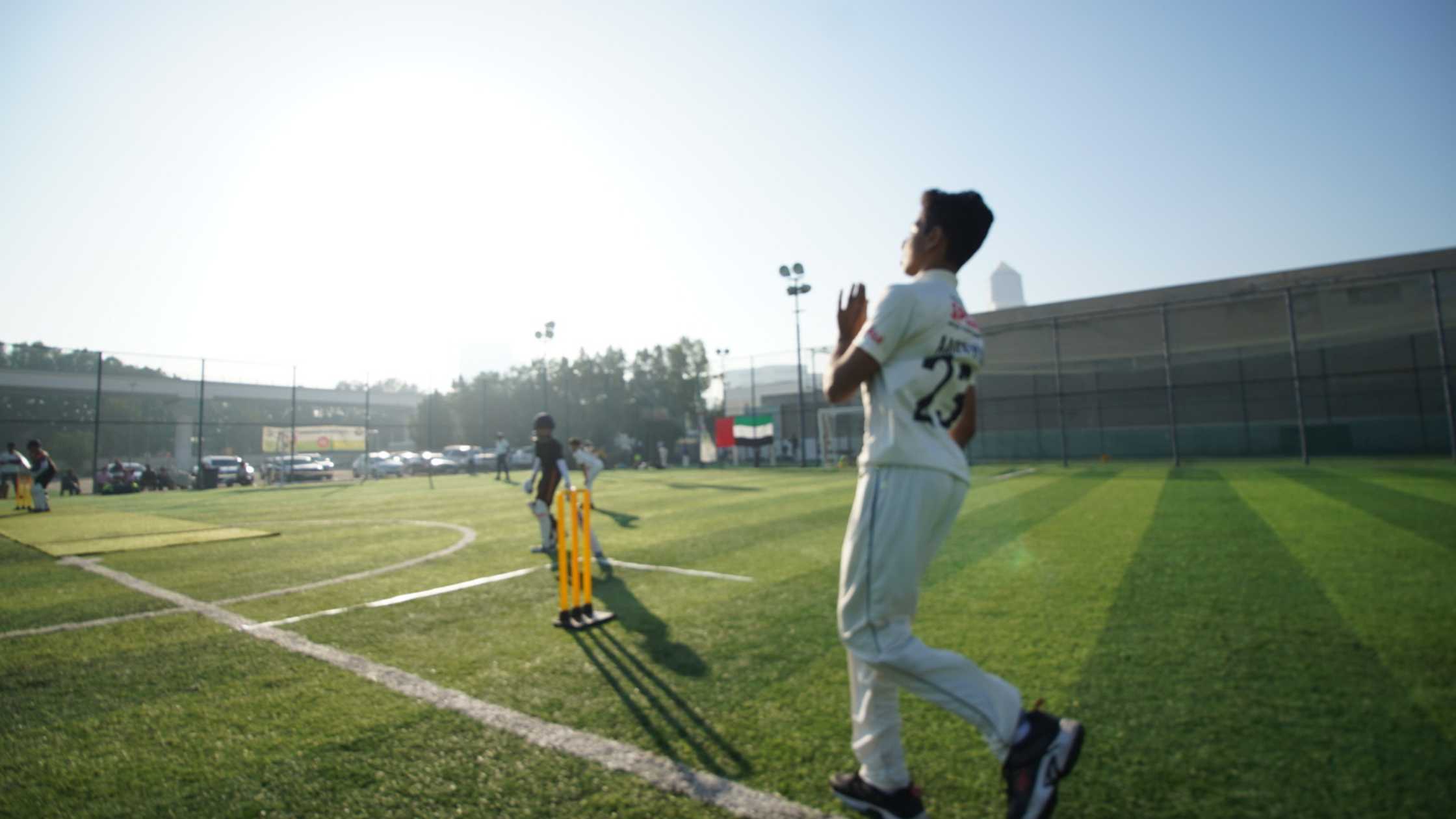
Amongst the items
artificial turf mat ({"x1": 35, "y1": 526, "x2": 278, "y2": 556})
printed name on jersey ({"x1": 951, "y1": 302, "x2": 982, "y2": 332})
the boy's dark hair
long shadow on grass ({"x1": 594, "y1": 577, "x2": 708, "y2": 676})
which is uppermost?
the boy's dark hair

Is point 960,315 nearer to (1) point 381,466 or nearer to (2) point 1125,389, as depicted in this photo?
(2) point 1125,389

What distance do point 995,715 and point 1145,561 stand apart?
5.85 meters

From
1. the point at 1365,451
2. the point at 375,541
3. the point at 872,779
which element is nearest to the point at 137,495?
the point at 375,541

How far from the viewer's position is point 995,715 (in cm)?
212

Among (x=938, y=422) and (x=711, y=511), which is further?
(x=711, y=511)

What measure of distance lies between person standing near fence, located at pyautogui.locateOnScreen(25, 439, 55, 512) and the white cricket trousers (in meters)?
22.3

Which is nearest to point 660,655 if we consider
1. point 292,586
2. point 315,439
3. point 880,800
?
point 880,800

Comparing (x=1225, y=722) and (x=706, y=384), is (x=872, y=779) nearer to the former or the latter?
(x=1225, y=722)

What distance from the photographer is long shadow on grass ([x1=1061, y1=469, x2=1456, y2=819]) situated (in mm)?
2461

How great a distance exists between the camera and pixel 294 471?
3462 cm

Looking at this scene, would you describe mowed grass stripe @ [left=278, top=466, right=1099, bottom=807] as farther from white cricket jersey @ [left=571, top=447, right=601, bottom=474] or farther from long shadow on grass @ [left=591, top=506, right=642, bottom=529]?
long shadow on grass @ [left=591, top=506, right=642, bottom=529]

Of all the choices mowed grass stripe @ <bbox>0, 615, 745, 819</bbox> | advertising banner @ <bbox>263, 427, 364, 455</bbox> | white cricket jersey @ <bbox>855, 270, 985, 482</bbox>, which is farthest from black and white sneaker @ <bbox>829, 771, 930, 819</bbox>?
advertising banner @ <bbox>263, 427, 364, 455</bbox>

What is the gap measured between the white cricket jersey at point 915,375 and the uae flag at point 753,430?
3452 centimetres

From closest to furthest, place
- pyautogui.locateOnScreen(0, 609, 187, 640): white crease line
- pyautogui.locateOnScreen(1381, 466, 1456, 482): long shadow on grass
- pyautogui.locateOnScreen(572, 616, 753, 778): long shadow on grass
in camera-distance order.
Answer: pyautogui.locateOnScreen(572, 616, 753, 778): long shadow on grass → pyautogui.locateOnScreen(0, 609, 187, 640): white crease line → pyautogui.locateOnScreen(1381, 466, 1456, 482): long shadow on grass
